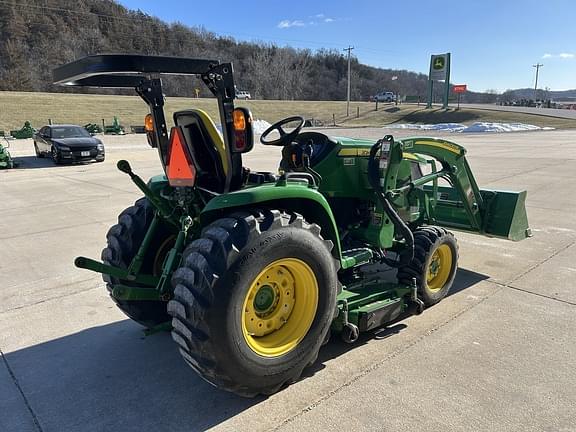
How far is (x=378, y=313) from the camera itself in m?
3.42

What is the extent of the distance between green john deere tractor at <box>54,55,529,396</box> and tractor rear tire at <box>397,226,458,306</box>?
0.01 meters

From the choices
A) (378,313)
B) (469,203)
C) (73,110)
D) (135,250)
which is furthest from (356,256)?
(73,110)

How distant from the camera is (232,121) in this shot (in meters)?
2.68

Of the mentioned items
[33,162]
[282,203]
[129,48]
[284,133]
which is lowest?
[33,162]

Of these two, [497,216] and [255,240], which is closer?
[255,240]

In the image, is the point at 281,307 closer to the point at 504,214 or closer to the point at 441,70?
the point at 504,214

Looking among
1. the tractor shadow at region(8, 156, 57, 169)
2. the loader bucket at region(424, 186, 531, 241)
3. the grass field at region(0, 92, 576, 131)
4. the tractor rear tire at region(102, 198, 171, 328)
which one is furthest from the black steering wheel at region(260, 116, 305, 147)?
the grass field at region(0, 92, 576, 131)

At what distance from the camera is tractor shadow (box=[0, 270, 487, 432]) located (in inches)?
104

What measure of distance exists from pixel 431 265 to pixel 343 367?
1.55m

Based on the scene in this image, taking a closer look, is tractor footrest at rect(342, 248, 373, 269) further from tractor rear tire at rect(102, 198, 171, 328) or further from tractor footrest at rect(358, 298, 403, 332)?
tractor rear tire at rect(102, 198, 171, 328)

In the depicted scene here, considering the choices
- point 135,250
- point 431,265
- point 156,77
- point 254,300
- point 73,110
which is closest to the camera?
point 254,300

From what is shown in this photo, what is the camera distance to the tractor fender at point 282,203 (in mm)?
2609

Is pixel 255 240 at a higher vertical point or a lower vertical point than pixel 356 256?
higher

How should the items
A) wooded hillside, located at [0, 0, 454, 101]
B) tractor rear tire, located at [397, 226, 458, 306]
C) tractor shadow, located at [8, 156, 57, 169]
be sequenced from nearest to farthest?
tractor rear tire, located at [397, 226, 458, 306], tractor shadow, located at [8, 156, 57, 169], wooded hillside, located at [0, 0, 454, 101]
